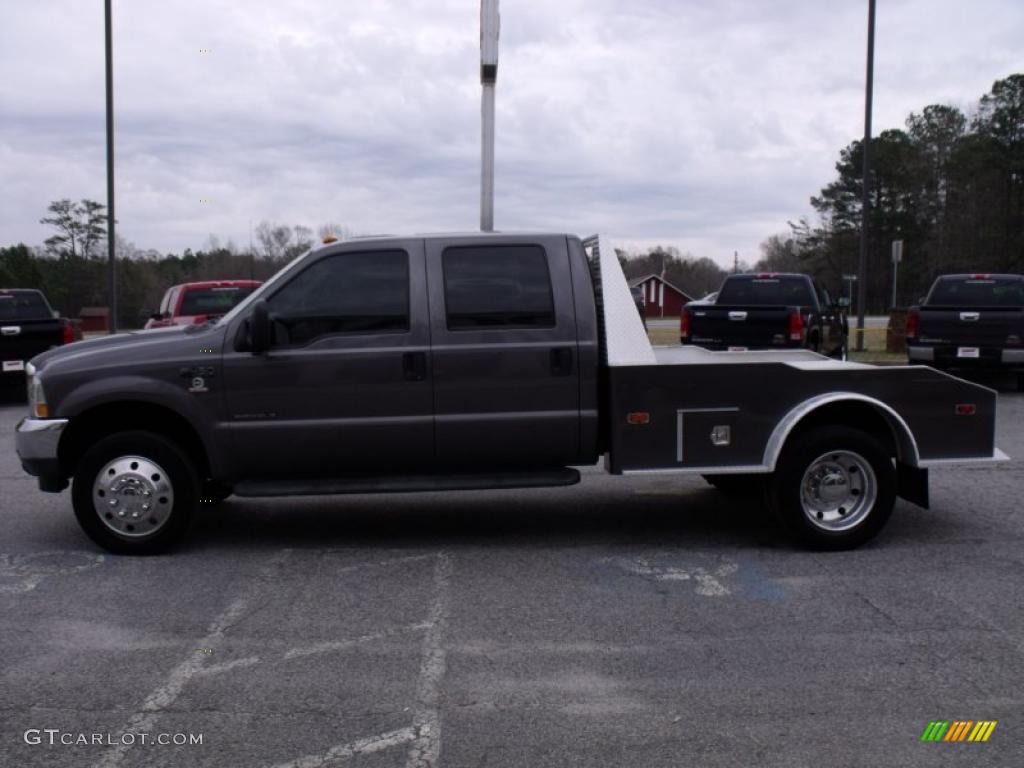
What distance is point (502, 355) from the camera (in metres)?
6.35

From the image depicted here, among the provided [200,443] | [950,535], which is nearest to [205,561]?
[200,443]

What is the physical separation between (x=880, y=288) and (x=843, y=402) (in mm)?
76949

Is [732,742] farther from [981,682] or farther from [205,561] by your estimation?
[205,561]

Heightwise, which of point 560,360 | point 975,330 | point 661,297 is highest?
point 661,297

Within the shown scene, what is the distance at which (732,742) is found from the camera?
377cm

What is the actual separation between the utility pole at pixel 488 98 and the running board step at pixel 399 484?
5195mm

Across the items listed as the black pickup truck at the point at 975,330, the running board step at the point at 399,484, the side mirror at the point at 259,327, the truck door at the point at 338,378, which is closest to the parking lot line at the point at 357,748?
the running board step at the point at 399,484

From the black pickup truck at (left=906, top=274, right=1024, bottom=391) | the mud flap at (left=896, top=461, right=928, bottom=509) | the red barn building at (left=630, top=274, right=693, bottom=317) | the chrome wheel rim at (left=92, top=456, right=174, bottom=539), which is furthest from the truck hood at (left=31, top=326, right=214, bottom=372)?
the red barn building at (left=630, top=274, right=693, bottom=317)

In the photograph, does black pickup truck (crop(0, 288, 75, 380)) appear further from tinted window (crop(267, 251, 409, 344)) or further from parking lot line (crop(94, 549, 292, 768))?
parking lot line (crop(94, 549, 292, 768))

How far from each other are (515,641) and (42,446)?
3.42 meters

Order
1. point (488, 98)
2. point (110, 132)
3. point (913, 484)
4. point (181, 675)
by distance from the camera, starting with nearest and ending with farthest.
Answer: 1. point (181, 675)
2. point (913, 484)
3. point (488, 98)
4. point (110, 132)

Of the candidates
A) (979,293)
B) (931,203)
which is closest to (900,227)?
(931,203)

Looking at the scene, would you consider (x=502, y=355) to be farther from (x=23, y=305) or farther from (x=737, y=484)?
(x=23, y=305)

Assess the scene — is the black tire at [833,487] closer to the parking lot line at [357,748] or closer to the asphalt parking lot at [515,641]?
the asphalt parking lot at [515,641]
